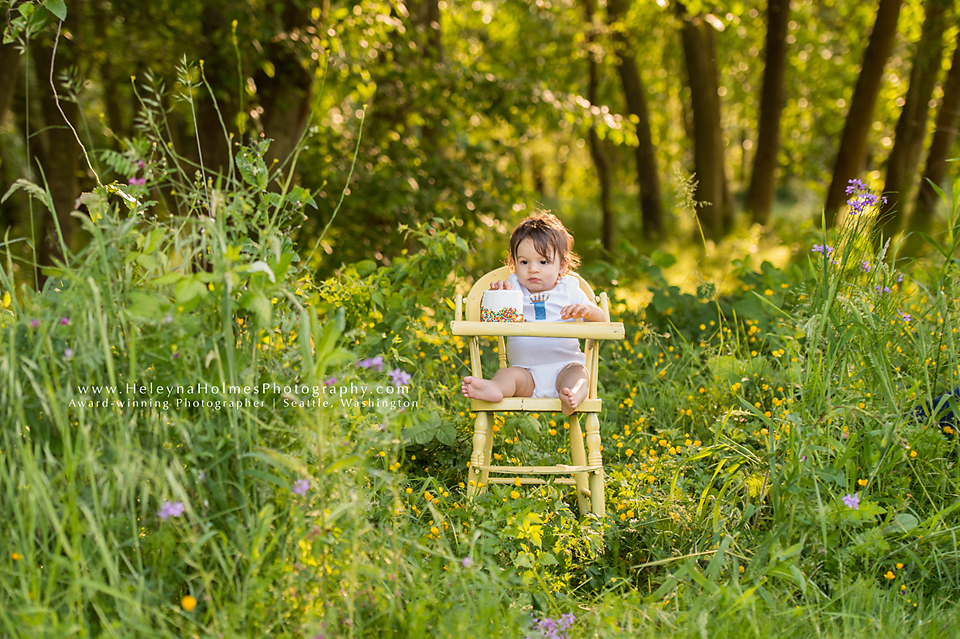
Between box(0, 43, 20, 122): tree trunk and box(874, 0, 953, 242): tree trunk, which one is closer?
box(0, 43, 20, 122): tree trunk

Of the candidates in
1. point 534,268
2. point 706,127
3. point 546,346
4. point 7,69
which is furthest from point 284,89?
point 706,127

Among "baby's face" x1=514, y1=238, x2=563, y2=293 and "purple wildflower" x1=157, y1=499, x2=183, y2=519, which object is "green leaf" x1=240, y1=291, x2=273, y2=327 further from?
"baby's face" x1=514, y1=238, x2=563, y2=293

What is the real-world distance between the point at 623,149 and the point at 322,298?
1143 cm

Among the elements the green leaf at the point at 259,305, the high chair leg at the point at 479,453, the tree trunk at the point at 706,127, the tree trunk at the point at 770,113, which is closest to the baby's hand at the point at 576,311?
the high chair leg at the point at 479,453

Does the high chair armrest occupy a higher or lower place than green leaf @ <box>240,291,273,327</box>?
lower

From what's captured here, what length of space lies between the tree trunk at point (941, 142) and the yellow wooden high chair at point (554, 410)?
201 inches

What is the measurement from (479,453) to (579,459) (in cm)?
37

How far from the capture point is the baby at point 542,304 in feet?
8.85

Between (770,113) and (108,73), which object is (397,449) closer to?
(108,73)

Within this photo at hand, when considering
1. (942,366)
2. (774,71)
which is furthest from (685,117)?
(942,366)

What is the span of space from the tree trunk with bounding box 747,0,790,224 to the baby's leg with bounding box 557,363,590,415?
7409mm

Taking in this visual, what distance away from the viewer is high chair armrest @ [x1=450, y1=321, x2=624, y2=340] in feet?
7.82

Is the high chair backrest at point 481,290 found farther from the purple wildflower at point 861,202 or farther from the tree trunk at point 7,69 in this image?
the tree trunk at point 7,69

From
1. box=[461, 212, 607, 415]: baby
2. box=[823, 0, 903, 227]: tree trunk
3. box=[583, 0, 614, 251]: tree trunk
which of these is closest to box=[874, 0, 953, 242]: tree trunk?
box=[823, 0, 903, 227]: tree trunk
